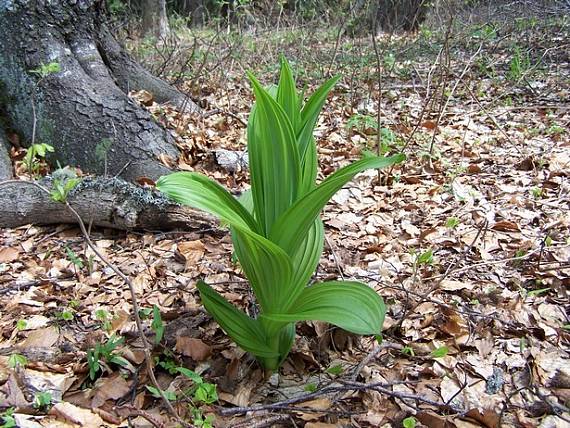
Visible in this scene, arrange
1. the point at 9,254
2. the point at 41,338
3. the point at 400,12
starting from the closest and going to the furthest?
the point at 41,338
the point at 9,254
the point at 400,12

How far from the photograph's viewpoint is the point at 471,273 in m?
2.10

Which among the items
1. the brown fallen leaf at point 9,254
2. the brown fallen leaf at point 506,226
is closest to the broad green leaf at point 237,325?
the brown fallen leaf at point 9,254

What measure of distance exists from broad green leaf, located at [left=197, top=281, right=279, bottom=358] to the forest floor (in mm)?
161

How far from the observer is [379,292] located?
6.55ft

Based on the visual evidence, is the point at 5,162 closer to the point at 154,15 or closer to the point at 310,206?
the point at 310,206

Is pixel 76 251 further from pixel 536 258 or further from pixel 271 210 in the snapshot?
pixel 536 258

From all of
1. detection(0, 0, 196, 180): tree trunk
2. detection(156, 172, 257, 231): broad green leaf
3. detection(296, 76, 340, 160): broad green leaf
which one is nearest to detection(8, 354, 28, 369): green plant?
detection(156, 172, 257, 231): broad green leaf

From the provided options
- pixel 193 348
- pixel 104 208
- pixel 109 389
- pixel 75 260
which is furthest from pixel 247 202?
pixel 104 208

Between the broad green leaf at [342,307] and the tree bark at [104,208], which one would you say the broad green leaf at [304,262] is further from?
the tree bark at [104,208]

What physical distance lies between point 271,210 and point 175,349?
2.15 ft

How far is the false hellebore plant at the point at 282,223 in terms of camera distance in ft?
4.16

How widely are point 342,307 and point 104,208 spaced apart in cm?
152

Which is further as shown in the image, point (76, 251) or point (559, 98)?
point (559, 98)

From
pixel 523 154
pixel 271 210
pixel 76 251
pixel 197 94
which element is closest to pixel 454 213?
pixel 523 154
